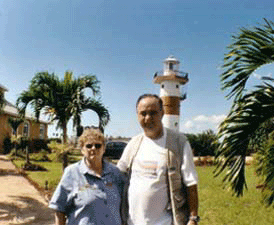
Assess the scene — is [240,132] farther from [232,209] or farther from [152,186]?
[232,209]

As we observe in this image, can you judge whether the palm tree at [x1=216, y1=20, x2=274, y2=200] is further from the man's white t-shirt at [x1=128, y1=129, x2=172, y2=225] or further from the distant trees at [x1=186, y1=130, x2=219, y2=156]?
the distant trees at [x1=186, y1=130, x2=219, y2=156]

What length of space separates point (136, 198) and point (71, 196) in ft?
1.76

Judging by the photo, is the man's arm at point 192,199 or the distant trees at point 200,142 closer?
the man's arm at point 192,199

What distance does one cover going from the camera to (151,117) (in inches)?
114

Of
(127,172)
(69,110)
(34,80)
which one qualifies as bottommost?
(127,172)

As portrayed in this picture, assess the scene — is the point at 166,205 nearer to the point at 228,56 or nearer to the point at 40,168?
the point at 228,56

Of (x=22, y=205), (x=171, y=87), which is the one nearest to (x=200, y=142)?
(x=171, y=87)

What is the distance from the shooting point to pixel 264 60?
455cm

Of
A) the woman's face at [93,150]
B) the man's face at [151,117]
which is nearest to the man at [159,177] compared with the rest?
the man's face at [151,117]

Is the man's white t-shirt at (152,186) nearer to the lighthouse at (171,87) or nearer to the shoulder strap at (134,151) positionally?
the shoulder strap at (134,151)

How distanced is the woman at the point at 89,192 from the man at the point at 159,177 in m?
0.15

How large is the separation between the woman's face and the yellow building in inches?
809

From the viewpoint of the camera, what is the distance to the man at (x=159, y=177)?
275 cm

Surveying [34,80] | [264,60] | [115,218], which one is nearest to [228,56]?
[264,60]
